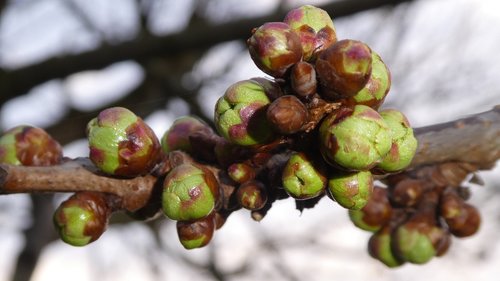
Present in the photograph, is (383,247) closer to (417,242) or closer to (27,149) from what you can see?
(417,242)

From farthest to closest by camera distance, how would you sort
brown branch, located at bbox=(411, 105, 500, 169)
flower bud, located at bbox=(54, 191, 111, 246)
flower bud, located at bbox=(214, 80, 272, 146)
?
brown branch, located at bbox=(411, 105, 500, 169), flower bud, located at bbox=(54, 191, 111, 246), flower bud, located at bbox=(214, 80, 272, 146)

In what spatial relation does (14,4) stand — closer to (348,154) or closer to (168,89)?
(168,89)

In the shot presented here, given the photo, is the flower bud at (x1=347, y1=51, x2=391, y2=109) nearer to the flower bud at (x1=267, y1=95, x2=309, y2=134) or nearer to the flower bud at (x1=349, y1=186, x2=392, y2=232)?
the flower bud at (x1=267, y1=95, x2=309, y2=134)

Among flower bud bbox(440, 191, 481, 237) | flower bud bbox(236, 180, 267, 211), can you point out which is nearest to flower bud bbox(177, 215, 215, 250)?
flower bud bbox(236, 180, 267, 211)

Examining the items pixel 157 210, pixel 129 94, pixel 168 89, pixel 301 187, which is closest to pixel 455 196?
pixel 301 187

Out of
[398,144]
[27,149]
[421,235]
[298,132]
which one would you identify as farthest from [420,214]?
[27,149]

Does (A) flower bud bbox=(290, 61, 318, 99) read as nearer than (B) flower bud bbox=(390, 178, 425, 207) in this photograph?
Yes

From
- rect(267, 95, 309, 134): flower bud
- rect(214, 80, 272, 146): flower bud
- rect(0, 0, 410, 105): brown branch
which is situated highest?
rect(267, 95, 309, 134): flower bud
